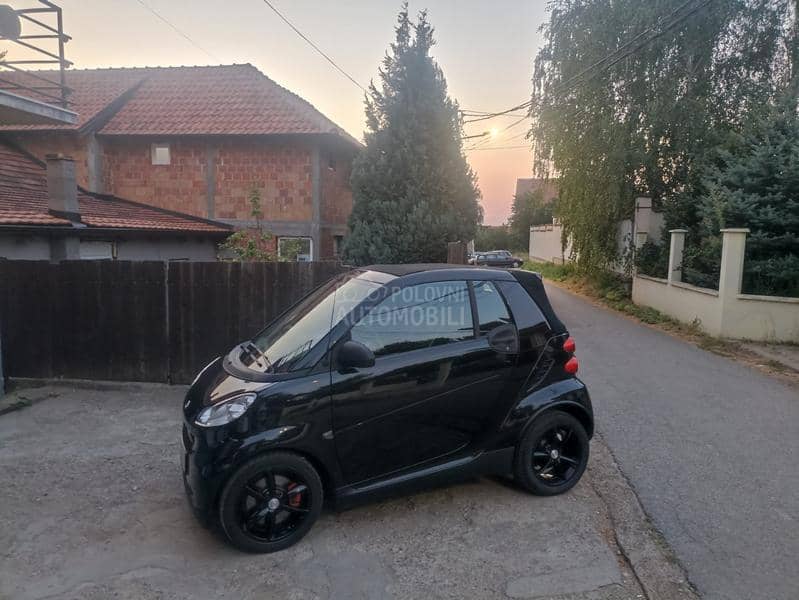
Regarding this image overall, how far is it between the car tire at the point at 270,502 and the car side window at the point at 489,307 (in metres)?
1.54

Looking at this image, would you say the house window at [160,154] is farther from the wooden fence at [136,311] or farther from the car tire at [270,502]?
the car tire at [270,502]

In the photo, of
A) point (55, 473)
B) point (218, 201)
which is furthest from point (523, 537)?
point (218, 201)

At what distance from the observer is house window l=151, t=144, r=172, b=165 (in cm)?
1441

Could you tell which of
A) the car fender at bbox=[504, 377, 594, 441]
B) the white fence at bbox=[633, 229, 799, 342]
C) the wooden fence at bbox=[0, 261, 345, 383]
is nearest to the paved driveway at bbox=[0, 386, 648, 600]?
the car fender at bbox=[504, 377, 594, 441]

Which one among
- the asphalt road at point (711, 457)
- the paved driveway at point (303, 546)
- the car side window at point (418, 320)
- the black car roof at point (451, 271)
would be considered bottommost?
the paved driveway at point (303, 546)

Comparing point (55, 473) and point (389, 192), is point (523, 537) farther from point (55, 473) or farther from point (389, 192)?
point (389, 192)

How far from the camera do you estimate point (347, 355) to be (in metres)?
3.20

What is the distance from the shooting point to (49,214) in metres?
9.16

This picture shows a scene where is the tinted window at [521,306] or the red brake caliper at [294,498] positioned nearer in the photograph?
the red brake caliper at [294,498]

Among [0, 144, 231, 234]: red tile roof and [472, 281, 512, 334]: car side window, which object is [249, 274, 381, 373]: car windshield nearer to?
[472, 281, 512, 334]: car side window

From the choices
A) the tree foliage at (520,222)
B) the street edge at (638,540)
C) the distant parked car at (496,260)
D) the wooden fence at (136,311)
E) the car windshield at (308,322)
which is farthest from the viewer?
the tree foliage at (520,222)

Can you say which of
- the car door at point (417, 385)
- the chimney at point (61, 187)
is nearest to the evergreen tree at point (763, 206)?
the car door at point (417, 385)

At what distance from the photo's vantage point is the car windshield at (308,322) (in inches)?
137

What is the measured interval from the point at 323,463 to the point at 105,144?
47.4 ft
